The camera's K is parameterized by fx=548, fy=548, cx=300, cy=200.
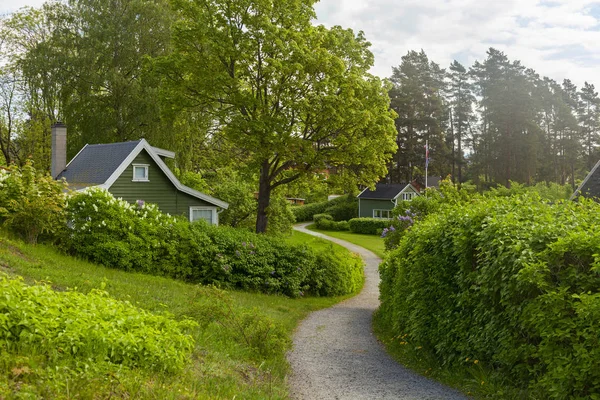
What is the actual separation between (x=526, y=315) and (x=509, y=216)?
162cm

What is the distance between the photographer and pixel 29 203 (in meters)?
15.5

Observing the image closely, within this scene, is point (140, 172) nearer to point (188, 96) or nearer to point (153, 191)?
point (153, 191)

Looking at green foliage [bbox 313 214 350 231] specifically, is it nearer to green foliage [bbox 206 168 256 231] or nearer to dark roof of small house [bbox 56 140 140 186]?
green foliage [bbox 206 168 256 231]

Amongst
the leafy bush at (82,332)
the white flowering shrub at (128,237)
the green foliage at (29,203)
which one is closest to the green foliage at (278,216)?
the white flowering shrub at (128,237)

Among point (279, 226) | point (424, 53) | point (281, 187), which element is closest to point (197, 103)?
point (281, 187)

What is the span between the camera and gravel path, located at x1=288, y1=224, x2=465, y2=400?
8117 mm

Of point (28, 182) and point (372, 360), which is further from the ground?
point (28, 182)

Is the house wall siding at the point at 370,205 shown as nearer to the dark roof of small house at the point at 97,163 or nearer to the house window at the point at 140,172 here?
the house window at the point at 140,172

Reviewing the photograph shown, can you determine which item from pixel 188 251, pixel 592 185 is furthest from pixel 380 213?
pixel 188 251

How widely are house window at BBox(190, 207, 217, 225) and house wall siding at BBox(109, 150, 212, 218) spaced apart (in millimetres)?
258

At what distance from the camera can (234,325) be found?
33.5 ft

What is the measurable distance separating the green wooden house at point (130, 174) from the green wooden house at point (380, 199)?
134 feet

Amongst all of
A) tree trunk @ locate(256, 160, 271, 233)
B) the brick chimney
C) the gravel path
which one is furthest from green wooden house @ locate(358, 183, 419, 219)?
the gravel path

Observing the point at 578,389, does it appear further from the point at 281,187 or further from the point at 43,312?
the point at 281,187
